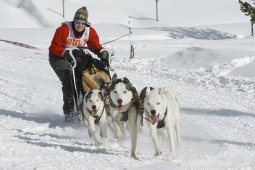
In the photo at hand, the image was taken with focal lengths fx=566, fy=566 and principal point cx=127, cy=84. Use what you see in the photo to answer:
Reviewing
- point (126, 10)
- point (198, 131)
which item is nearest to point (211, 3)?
point (126, 10)

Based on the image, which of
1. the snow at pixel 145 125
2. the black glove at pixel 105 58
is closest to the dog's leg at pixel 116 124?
the snow at pixel 145 125

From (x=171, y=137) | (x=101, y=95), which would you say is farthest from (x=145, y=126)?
(x=171, y=137)

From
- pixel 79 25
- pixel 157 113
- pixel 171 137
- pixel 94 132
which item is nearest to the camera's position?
pixel 157 113

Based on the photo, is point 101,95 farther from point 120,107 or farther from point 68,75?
point 68,75

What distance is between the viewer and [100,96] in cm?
636

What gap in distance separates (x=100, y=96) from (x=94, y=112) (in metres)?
0.19

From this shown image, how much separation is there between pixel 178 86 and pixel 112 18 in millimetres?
53233

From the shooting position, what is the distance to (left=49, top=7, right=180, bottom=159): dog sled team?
223 inches

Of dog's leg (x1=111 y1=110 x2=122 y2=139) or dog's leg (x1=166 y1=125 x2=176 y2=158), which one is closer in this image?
dog's leg (x1=166 y1=125 x2=176 y2=158)

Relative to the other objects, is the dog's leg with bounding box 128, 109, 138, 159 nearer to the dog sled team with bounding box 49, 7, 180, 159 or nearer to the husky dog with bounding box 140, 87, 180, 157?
the dog sled team with bounding box 49, 7, 180, 159

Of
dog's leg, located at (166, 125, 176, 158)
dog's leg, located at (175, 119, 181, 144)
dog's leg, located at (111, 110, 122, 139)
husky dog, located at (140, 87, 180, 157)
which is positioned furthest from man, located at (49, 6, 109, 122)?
dog's leg, located at (166, 125, 176, 158)

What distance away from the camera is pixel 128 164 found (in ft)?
17.5

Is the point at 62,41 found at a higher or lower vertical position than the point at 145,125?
higher

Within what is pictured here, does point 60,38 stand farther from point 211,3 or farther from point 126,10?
point 211,3
